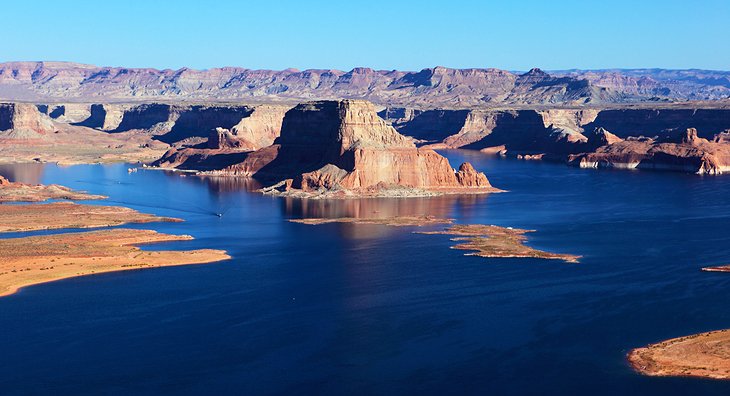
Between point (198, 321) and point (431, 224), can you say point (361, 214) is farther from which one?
point (198, 321)

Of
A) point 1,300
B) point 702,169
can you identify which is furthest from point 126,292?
point 702,169

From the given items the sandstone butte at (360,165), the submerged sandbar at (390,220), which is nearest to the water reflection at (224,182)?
the sandstone butte at (360,165)

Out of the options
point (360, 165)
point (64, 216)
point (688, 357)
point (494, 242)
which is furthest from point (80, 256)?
point (360, 165)

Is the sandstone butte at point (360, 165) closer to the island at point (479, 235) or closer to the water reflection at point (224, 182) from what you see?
the water reflection at point (224, 182)

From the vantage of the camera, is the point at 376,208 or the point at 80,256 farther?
the point at 376,208

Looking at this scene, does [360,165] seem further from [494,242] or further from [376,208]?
[494,242]

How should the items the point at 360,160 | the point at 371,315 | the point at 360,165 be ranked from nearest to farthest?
the point at 371,315
the point at 360,165
the point at 360,160

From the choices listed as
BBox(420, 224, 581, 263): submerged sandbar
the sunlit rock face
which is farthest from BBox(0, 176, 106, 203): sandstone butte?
BBox(420, 224, 581, 263): submerged sandbar
